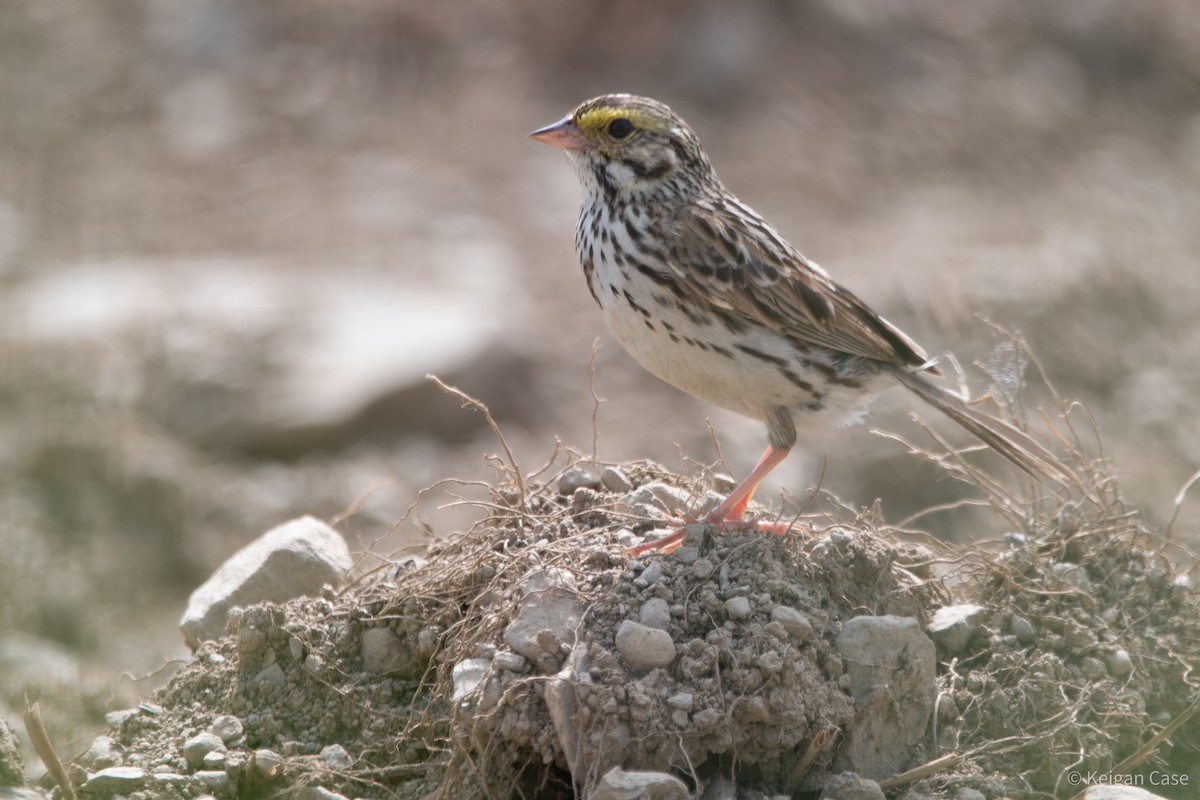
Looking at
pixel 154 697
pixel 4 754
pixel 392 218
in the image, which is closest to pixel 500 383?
pixel 392 218

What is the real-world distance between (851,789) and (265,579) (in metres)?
2.59

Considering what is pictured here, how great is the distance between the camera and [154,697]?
5391 millimetres

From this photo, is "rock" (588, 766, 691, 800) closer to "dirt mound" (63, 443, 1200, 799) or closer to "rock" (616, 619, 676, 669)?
"dirt mound" (63, 443, 1200, 799)

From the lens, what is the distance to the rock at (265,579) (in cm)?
577

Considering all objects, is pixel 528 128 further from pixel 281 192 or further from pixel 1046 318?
pixel 1046 318

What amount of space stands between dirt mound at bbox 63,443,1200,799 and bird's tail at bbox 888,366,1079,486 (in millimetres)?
201

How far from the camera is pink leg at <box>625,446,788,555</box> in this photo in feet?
17.3

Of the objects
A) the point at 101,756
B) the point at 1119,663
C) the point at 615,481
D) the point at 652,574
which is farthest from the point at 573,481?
the point at 1119,663

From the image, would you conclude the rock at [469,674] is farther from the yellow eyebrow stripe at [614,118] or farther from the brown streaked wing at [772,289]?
the yellow eyebrow stripe at [614,118]

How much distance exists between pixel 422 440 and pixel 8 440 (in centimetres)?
299

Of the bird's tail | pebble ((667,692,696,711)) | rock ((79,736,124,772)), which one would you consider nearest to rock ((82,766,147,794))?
rock ((79,736,124,772))

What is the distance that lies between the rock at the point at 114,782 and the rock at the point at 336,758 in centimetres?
61

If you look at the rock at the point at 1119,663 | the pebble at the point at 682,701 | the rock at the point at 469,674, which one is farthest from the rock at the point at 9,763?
the rock at the point at 1119,663

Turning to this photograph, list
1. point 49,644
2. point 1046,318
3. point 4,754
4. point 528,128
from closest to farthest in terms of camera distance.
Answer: point 4,754 < point 49,644 < point 1046,318 < point 528,128
